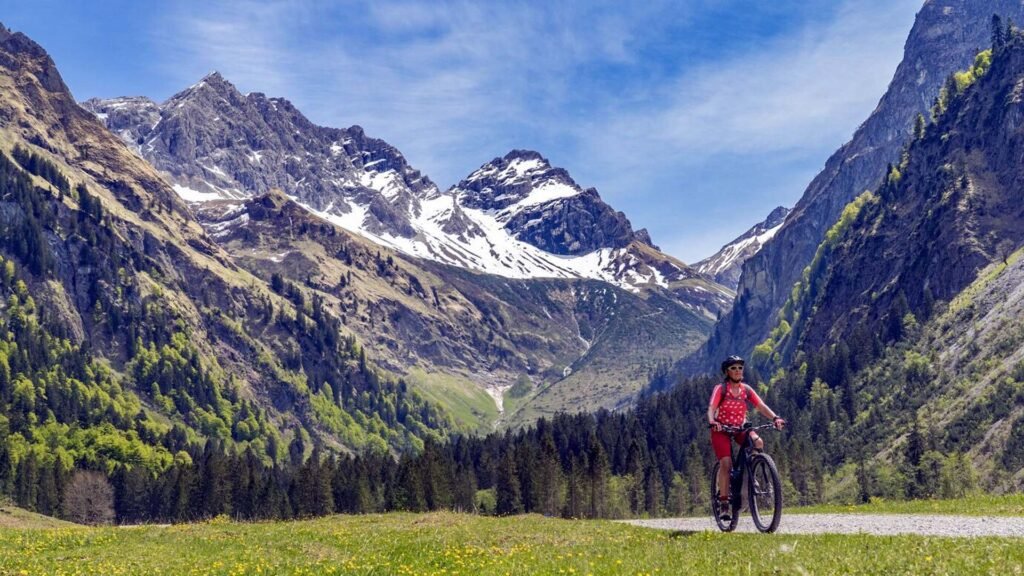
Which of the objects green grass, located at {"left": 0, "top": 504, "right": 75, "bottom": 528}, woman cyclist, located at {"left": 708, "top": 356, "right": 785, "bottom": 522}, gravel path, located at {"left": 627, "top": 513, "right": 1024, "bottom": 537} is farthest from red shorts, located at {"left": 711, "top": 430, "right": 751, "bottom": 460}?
green grass, located at {"left": 0, "top": 504, "right": 75, "bottom": 528}

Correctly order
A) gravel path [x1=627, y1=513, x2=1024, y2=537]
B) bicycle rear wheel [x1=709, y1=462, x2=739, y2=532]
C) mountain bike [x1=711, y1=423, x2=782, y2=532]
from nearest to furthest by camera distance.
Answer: mountain bike [x1=711, y1=423, x2=782, y2=532], bicycle rear wheel [x1=709, y1=462, x2=739, y2=532], gravel path [x1=627, y1=513, x2=1024, y2=537]

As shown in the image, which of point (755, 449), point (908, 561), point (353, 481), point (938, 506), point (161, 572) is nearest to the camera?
point (908, 561)

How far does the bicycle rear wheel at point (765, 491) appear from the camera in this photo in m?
21.5

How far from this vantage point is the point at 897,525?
90.1 feet

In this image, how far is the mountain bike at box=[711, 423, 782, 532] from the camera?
21625 mm

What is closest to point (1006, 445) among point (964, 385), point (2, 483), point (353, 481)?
point (964, 385)

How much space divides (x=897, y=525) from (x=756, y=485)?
8957 mm

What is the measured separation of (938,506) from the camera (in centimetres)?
3397

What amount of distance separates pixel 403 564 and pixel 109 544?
673 inches

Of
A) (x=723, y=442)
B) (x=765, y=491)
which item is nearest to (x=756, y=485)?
(x=765, y=491)

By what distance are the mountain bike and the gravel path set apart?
2119mm

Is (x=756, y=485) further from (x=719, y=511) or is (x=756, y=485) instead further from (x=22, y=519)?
(x=22, y=519)

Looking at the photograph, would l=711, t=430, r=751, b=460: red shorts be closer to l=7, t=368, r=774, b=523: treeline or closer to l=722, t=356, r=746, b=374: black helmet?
l=722, t=356, r=746, b=374: black helmet

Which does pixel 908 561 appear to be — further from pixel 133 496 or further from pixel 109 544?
pixel 133 496
